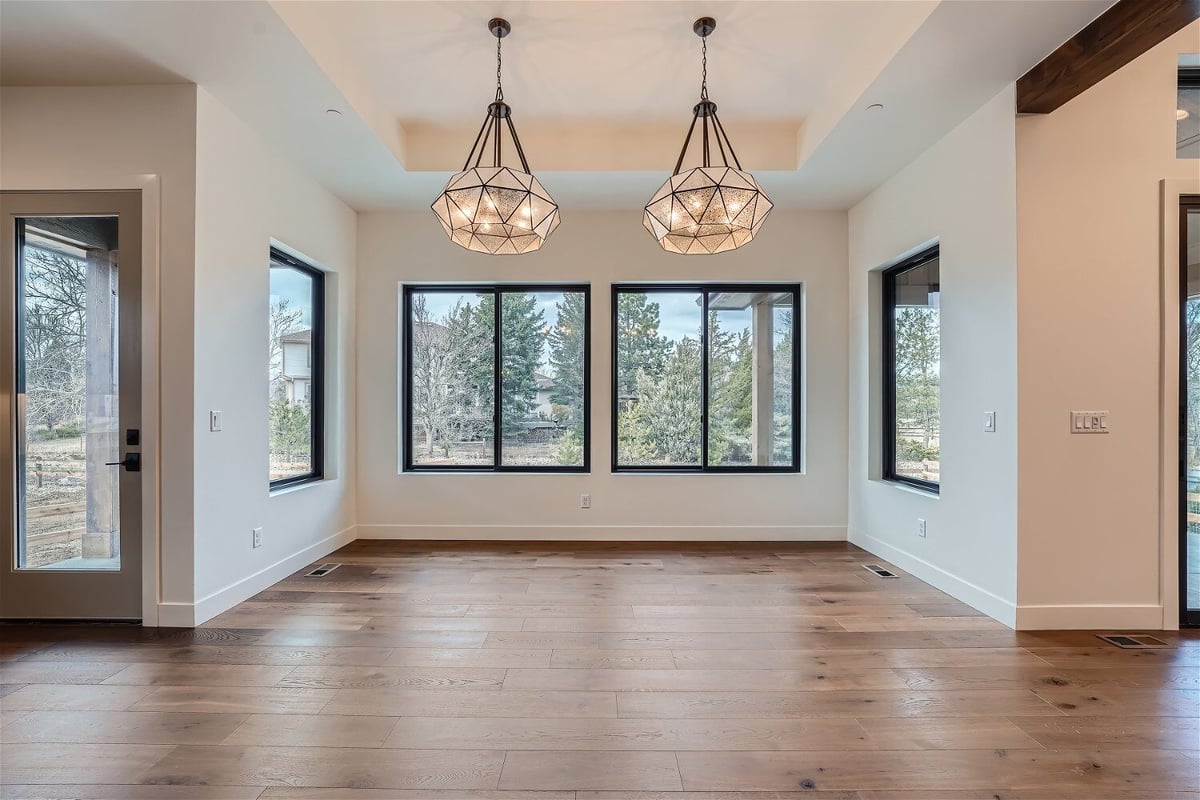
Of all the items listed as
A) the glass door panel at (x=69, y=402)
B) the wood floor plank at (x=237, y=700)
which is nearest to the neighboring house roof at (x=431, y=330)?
the glass door panel at (x=69, y=402)

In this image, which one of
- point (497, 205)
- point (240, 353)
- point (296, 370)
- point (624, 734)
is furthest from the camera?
point (296, 370)

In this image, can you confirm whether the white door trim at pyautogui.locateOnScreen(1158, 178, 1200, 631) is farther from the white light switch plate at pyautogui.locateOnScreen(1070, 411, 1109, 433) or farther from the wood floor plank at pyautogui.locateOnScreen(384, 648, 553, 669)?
the wood floor plank at pyautogui.locateOnScreen(384, 648, 553, 669)

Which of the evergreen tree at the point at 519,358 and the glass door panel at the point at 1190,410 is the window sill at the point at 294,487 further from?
the glass door panel at the point at 1190,410

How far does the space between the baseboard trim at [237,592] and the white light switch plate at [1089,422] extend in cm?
469

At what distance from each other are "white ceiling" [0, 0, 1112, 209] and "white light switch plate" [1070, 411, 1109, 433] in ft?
5.84

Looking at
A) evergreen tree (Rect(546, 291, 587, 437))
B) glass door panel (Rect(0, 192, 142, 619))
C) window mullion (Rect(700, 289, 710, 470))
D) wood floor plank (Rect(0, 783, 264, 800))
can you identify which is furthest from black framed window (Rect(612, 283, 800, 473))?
wood floor plank (Rect(0, 783, 264, 800))

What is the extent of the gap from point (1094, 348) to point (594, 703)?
3077 millimetres

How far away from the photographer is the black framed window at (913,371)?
A: 399cm

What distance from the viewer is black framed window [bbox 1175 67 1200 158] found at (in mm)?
3082

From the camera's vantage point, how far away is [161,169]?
310cm

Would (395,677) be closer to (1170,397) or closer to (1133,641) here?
(1133,641)

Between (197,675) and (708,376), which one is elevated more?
(708,376)

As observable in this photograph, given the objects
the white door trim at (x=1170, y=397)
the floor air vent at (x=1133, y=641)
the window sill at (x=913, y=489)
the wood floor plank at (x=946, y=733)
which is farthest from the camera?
the window sill at (x=913, y=489)

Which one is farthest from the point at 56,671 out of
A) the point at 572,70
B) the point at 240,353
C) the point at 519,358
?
the point at 572,70
